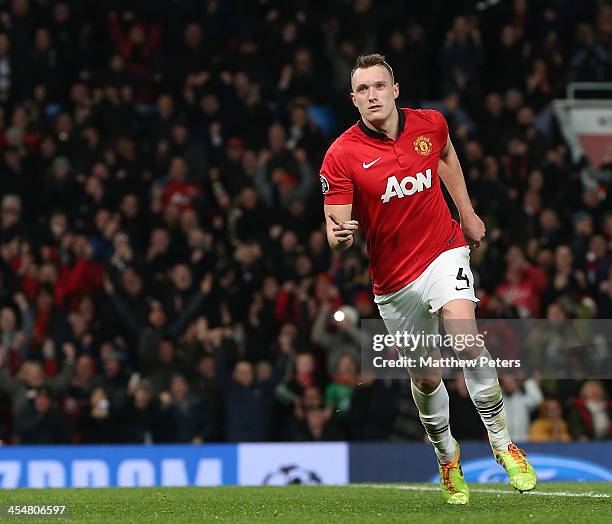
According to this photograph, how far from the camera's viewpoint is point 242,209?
17516mm

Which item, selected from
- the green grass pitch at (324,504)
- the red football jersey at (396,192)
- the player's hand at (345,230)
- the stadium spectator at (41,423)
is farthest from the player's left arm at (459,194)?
the stadium spectator at (41,423)

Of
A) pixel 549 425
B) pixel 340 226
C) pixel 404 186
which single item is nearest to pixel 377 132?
pixel 404 186

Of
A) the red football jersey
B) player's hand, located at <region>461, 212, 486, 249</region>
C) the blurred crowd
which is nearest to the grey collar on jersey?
the red football jersey

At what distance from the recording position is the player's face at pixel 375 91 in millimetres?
8398

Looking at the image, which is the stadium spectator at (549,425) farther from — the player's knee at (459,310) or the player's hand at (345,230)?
the player's hand at (345,230)

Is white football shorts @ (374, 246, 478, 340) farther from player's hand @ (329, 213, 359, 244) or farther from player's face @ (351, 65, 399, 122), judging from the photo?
player's face @ (351, 65, 399, 122)

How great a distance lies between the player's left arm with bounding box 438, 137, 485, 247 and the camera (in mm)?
8727

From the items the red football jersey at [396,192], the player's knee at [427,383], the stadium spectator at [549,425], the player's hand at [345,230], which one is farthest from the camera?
the stadium spectator at [549,425]

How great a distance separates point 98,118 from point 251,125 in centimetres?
204

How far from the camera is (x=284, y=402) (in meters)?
15.0

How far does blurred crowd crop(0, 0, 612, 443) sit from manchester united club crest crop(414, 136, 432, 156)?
6419mm

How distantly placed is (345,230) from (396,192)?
25.5 inches

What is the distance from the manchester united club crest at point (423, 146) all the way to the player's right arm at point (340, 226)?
590 millimetres

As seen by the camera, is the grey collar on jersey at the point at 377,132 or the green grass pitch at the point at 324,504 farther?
the grey collar on jersey at the point at 377,132
